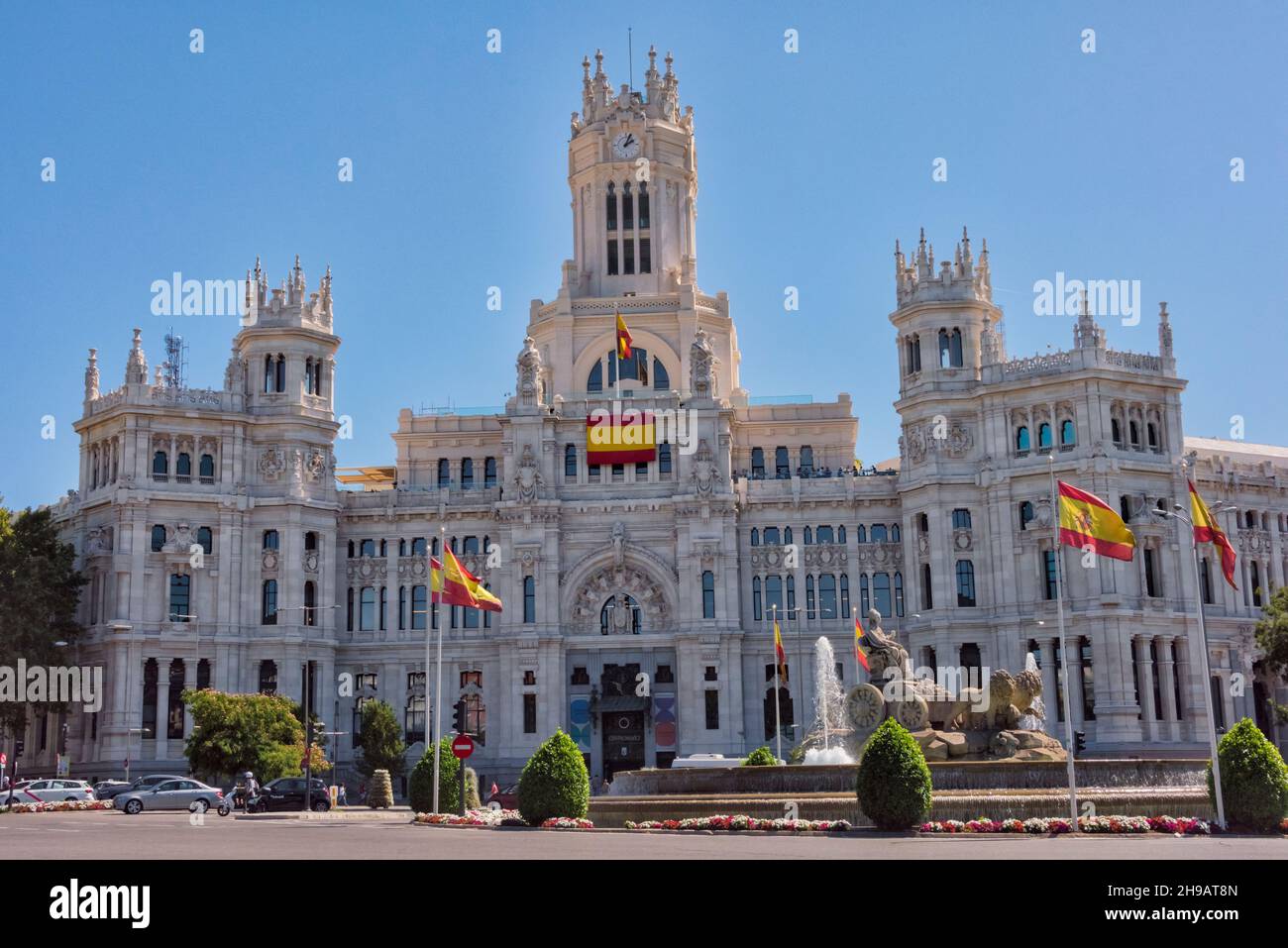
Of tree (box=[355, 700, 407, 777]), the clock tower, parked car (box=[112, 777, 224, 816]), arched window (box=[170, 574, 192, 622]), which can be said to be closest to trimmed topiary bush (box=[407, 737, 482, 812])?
parked car (box=[112, 777, 224, 816])

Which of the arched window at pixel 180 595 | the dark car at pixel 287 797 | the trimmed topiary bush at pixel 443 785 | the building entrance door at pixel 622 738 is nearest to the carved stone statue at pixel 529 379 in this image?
the building entrance door at pixel 622 738

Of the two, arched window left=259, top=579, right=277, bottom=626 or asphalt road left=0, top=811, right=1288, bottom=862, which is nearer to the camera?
→ asphalt road left=0, top=811, right=1288, bottom=862

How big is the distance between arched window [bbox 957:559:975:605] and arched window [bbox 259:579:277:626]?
135 feet

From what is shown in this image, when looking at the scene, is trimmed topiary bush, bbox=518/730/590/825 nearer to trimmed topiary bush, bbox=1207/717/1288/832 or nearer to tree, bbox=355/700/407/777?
trimmed topiary bush, bbox=1207/717/1288/832

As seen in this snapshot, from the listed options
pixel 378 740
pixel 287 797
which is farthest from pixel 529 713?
pixel 287 797

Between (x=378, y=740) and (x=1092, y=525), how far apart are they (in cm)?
5015

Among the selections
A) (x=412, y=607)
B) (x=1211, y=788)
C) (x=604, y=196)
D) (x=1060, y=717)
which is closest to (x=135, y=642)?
(x=412, y=607)

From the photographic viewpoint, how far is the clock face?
348ft

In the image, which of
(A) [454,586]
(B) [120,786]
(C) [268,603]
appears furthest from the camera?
(C) [268,603]

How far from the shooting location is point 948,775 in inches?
1869

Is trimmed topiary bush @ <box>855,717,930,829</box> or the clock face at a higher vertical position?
the clock face

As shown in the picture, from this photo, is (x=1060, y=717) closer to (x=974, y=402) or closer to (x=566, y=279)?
(x=974, y=402)

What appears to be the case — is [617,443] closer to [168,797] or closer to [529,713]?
[529,713]

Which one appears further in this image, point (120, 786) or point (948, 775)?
point (120, 786)
